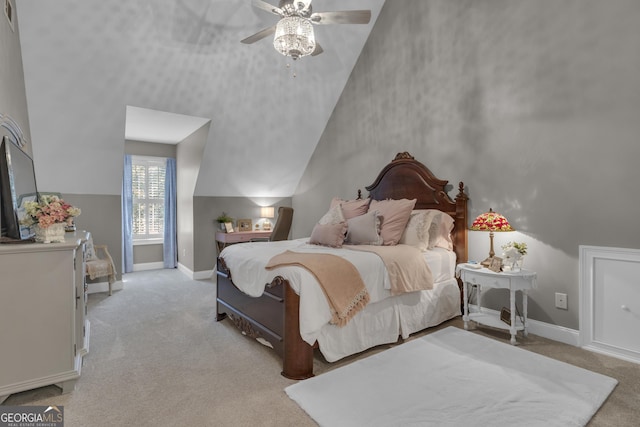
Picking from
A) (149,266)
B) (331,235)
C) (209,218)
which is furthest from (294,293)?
(149,266)

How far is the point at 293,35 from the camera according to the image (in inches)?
99.4

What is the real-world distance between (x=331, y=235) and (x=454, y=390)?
1725 millimetres

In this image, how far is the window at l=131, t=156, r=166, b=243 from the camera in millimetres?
6234

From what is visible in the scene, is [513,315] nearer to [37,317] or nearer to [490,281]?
[490,281]

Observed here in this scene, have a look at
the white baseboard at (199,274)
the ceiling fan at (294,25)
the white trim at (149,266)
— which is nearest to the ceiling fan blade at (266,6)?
the ceiling fan at (294,25)

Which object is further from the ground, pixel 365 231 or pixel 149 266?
pixel 365 231

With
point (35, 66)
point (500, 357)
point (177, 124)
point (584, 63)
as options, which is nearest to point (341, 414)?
point (500, 357)

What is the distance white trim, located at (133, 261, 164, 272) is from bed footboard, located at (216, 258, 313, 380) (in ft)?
12.7

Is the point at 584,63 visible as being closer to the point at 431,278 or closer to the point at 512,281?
the point at 512,281

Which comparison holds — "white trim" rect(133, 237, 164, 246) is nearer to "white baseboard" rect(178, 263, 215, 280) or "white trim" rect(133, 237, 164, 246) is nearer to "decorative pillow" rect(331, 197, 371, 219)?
"white baseboard" rect(178, 263, 215, 280)

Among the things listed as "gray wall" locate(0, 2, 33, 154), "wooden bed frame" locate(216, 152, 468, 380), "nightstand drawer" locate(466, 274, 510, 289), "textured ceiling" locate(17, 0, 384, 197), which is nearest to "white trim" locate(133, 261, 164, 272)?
"textured ceiling" locate(17, 0, 384, 197)

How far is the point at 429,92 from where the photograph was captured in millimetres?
3959

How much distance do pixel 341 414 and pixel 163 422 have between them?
3.14ft

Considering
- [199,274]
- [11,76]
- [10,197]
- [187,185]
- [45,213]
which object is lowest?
[199,274]
